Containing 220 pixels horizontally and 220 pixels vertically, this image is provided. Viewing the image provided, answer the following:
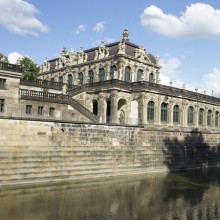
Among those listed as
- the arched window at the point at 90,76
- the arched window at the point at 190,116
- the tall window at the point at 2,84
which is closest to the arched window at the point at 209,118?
the arched window at the point at 190,116

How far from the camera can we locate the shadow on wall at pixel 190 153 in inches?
1575

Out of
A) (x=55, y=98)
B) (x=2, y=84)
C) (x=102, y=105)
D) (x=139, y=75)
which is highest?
(x=139, y=75)

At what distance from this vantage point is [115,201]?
22047mm

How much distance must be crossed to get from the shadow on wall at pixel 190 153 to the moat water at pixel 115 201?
9.43 metres

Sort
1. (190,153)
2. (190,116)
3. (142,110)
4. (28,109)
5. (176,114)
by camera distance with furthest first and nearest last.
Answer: (190,116) → (176,114) → (190,153) → (142,110) → (28,109)

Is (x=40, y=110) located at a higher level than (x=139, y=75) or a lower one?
lower

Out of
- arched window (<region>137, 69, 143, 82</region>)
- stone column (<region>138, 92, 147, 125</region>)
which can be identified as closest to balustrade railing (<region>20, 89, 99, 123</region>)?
stone column (<region>138, 92, 147, 125</region>)

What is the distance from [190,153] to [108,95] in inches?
504

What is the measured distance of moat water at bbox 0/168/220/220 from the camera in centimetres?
1845

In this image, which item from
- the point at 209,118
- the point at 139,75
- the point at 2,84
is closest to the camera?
the point at 2,84

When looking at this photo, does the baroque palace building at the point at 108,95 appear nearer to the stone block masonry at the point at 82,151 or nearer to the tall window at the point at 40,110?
the tall window at the point at 40,110

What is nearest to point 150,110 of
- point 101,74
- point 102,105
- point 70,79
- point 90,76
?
point 102,105

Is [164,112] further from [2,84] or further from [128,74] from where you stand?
[2,84]

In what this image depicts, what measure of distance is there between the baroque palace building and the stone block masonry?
2829 millimetres
